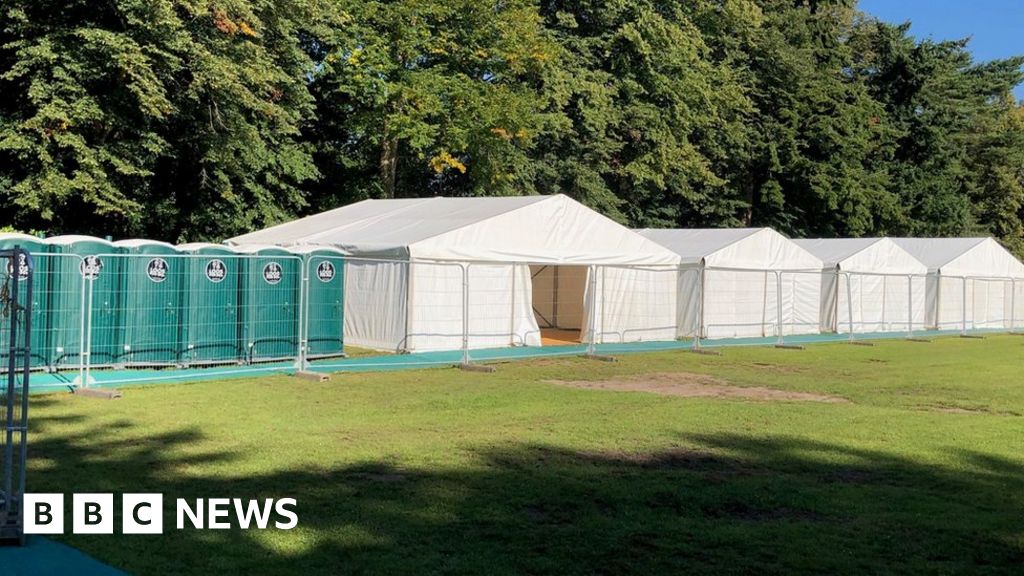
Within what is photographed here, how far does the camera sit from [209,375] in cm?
1578

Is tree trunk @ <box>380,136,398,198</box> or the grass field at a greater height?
tree trunk @ <box>380,136,398,198</box>

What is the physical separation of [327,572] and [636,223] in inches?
1625

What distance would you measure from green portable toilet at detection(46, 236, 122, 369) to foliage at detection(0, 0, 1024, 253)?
30.7ft

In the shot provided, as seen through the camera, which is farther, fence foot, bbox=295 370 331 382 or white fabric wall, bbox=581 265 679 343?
white fabric wall, bbox=581 265 679 343

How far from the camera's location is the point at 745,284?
95.8ft

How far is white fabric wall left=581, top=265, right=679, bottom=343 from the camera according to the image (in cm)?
2505

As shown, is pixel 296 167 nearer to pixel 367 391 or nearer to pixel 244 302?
pixel 244 302

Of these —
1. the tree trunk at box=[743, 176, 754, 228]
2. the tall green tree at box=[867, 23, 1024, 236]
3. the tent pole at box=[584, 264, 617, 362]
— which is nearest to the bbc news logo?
the tent pole at box=[584, 264, 617, 362]

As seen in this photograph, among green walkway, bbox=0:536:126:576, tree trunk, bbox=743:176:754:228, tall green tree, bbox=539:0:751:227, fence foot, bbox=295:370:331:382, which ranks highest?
tall green tree, bbox=539:0:751:227

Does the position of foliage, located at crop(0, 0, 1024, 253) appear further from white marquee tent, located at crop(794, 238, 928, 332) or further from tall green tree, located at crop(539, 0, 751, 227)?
white marquee tent, located at crop(794, 238, 928, 332)

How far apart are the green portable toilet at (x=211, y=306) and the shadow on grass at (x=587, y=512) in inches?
248

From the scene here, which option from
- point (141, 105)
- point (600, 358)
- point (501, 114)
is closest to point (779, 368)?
point (600, 358)

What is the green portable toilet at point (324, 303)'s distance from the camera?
18.4 metres

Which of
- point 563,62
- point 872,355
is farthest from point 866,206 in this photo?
point 872,355
